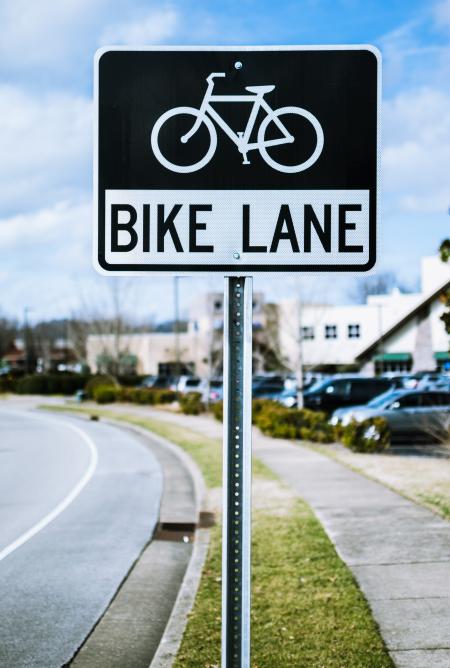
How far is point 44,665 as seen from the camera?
565 centimetres

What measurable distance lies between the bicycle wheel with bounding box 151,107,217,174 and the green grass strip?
330cm

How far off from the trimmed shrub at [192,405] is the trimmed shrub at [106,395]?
10538 mm

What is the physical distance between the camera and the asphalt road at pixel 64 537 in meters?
6.45

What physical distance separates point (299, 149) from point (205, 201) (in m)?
0.35

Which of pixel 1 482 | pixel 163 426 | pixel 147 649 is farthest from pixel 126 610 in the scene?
pixel 163 426

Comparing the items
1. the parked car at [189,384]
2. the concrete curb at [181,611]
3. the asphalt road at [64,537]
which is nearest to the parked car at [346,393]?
the asphalt road at [64,537]

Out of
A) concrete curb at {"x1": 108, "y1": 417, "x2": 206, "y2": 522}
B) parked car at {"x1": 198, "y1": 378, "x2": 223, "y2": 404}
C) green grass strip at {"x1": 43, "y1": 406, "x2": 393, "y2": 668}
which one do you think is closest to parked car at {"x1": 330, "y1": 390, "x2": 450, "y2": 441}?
concrete curb at {"x1": 108, "y1": 417, "x2": 206, "y2": 522}

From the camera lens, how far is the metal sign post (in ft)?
8.75

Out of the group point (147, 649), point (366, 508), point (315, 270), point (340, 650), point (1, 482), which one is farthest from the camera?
point (1, 482)

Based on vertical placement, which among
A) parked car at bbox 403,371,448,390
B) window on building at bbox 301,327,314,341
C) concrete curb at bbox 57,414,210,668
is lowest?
concrete curb at bbox 57,414,210,668

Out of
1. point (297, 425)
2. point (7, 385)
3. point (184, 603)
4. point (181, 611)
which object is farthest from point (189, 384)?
point (181, 611)

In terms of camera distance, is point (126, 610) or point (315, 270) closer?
point (315, 270)

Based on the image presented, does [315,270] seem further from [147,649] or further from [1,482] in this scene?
[1,482]

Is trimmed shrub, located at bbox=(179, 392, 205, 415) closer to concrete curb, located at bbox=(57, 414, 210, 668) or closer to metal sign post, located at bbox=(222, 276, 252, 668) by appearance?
concrete curb, located at bbox=(57, 414, 210, 668)
